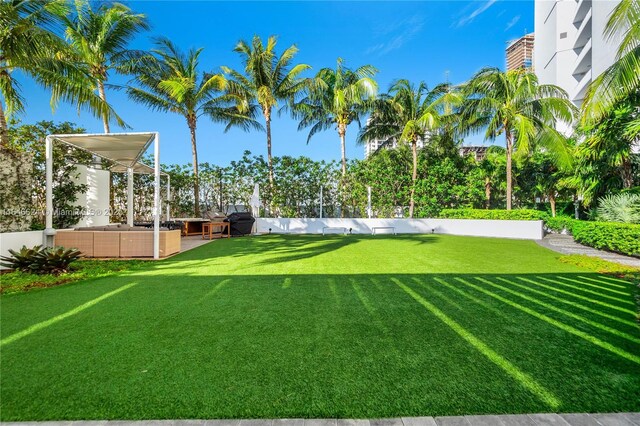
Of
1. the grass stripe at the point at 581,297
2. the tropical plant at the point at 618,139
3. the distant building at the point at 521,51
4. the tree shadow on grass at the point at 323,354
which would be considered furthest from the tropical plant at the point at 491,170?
the distant building at the point at 521,51

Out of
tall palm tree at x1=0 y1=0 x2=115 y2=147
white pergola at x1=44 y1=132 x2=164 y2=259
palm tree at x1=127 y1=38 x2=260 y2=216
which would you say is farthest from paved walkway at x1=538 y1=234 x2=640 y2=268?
palm tree at x1=127 y1=38 x2=260 y2=216

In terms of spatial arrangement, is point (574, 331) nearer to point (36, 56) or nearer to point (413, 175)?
point (36, 56)

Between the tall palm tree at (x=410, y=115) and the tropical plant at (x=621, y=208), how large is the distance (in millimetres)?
7240

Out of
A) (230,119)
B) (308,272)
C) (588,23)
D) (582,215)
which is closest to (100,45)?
(230,119)

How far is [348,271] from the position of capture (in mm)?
6090

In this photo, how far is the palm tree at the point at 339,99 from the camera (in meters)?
15.1

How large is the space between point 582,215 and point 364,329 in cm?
1633

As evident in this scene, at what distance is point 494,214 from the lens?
1352 centimetres

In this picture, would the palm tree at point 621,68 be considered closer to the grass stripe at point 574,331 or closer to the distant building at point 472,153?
the grass stripe at point 574,331

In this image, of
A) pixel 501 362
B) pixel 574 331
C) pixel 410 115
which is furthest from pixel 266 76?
pixel 501 362

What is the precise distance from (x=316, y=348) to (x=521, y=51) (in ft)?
309

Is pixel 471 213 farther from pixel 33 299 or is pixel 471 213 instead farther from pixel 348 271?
pixel 33 299

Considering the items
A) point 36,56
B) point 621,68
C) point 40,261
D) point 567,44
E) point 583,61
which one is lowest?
point 40,261

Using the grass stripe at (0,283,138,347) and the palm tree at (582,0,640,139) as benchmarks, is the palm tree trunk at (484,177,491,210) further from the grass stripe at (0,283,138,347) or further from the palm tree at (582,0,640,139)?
the grass stripe at (0,283,138,347)
